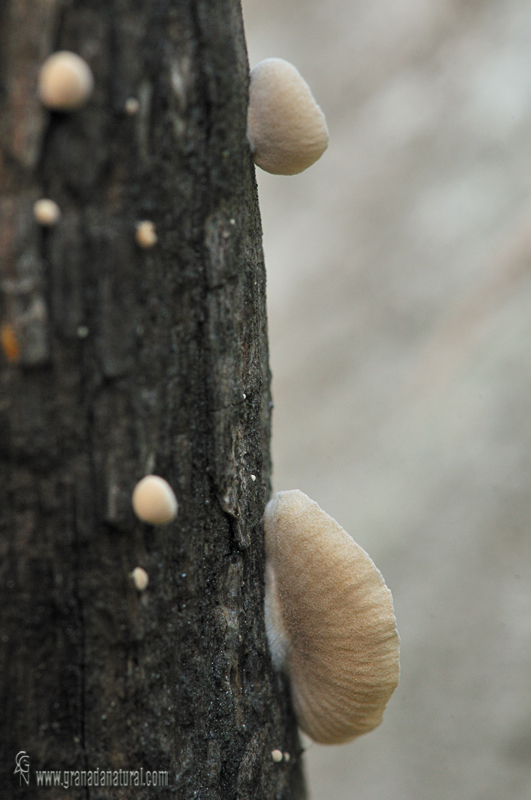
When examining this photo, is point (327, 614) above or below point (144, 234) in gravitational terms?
below

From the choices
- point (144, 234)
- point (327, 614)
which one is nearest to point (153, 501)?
point (144, 234)

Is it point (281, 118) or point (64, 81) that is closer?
point (64, 81)

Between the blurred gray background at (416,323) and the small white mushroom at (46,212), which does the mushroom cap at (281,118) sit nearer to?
the small white mushroom at (46,212)

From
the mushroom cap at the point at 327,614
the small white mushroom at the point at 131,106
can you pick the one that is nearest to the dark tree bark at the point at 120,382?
the small white mushroom at the point at 131,106

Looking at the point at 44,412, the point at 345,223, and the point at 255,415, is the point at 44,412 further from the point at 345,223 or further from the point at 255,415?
the point at 345,223

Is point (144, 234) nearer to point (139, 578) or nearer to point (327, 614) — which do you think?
point (139, 578)
